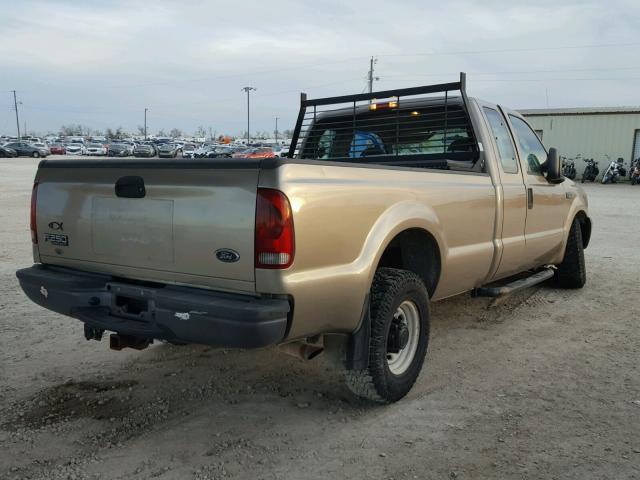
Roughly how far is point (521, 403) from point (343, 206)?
1746 mm

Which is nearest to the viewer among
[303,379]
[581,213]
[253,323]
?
[253,323]

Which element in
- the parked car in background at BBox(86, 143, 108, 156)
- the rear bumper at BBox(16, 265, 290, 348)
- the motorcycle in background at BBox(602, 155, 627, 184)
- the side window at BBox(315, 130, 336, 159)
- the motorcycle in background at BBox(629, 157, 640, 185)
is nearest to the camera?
the rear bumper at BBox(16, 265, 290, 348)

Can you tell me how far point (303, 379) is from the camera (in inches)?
159

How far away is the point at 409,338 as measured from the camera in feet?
12.5

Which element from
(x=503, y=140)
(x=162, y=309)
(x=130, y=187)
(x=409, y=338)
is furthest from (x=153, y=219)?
(x=503, y=140)

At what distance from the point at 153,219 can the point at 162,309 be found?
486 mm

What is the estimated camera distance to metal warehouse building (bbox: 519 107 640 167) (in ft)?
94.9

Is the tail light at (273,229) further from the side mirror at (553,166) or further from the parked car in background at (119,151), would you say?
the parked car in background at (119,151)

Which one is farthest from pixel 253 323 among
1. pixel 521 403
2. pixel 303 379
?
pixel 521 403

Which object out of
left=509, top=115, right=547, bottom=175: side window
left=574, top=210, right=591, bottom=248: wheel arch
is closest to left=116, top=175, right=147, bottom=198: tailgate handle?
left=509, top=115, right=547, bottom=175: side window

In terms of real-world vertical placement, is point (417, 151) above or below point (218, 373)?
above

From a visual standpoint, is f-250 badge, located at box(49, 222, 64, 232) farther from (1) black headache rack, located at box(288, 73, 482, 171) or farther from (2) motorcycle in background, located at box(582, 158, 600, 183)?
(2) motorcycle in background, located at box(582, 158, 600, 183)

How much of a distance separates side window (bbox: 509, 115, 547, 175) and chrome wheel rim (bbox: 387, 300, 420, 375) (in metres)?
2.24

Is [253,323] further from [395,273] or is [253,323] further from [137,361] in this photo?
[137,361]
